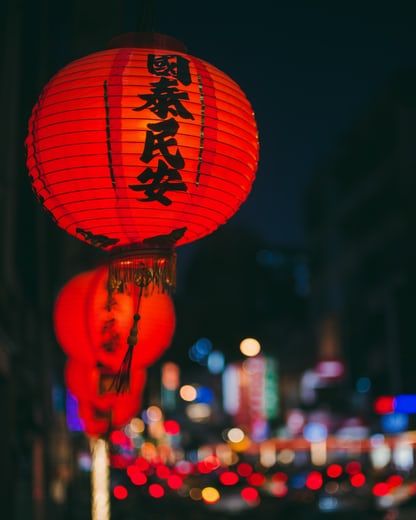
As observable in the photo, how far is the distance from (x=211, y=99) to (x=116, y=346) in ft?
11.5

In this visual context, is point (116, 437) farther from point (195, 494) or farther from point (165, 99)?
point (165, 99)

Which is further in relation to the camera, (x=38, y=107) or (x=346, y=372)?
(x=346, y=372)

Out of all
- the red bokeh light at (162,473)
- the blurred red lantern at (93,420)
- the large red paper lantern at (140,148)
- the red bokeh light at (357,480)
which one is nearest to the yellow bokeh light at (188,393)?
the red bokeh light at (162,473)

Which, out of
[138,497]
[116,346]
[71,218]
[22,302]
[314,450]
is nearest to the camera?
[71,218]

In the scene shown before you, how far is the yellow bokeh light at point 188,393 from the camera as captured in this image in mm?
73981

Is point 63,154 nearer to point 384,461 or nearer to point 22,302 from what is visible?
point 22,302

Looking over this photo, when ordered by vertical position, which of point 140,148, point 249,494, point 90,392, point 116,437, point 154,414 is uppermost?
point 140,148

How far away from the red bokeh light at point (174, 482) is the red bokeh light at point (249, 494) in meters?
5.37

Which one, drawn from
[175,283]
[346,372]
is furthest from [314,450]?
[175,283]

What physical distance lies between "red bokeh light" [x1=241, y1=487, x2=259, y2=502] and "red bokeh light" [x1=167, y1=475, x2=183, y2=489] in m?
5.37

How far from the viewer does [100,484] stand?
35.8ft

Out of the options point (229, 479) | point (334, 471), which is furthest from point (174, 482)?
point (334, 471)

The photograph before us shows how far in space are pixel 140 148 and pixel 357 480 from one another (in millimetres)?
23156

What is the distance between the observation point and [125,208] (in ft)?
15.4
